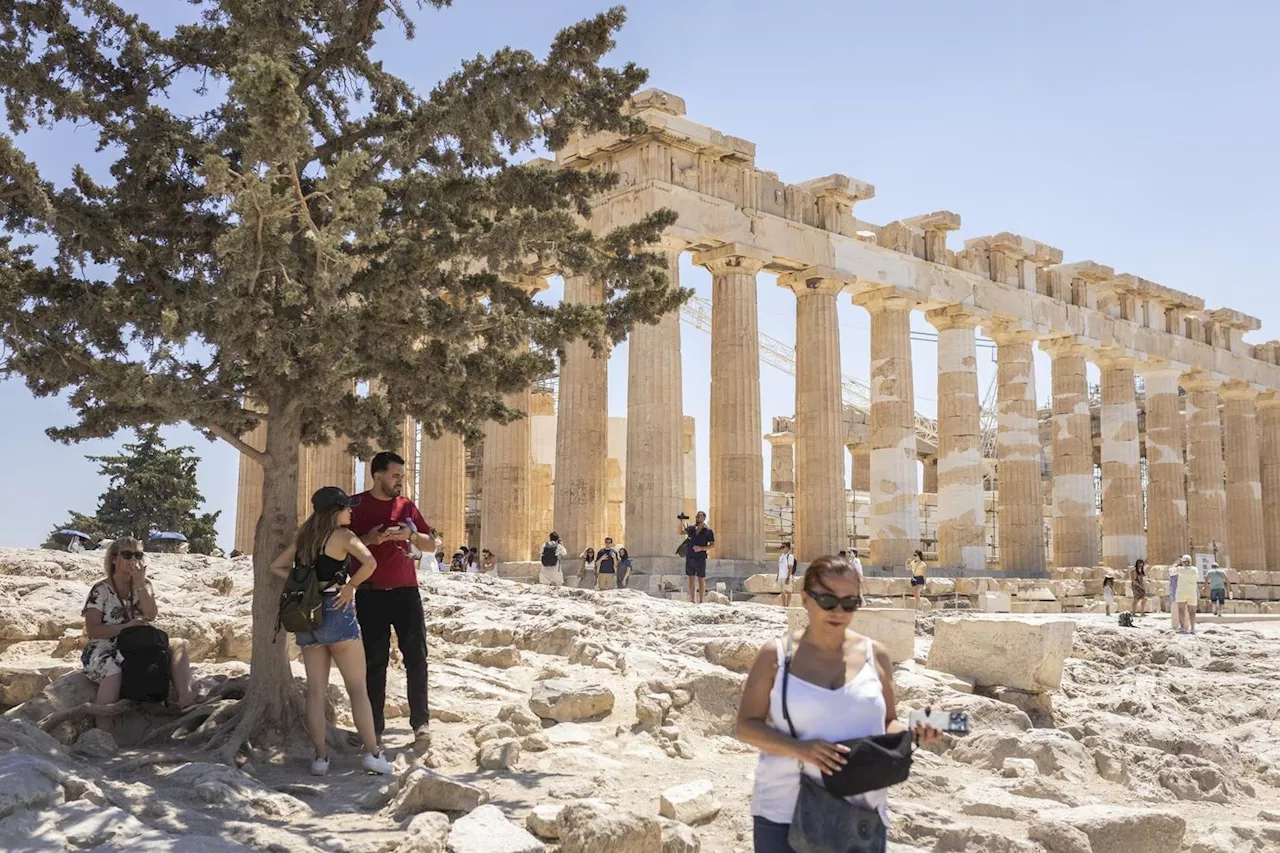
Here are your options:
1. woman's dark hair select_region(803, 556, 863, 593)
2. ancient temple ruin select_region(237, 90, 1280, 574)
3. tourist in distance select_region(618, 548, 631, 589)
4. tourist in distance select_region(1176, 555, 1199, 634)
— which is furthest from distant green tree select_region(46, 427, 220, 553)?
woman's dark hair select_region(803, 556, 863, 593)

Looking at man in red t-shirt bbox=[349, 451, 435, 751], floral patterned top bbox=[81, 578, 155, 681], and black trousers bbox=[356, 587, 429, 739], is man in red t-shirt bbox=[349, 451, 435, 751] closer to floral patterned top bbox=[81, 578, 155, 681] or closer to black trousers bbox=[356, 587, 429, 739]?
black trousers bbox=[356, 587, 429, 739]

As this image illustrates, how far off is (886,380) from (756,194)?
5831 millimetres

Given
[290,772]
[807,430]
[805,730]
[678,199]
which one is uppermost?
[678,199]

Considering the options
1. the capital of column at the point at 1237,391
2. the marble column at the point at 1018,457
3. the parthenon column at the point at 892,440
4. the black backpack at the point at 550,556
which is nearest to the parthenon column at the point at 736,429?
the parthenon column at the point at 892,440

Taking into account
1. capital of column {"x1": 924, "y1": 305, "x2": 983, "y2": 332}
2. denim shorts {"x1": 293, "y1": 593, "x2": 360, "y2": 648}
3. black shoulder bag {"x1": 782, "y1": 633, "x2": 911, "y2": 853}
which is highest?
capital of column {"x1": 924, "y1": 305, "x2": 983, "y2": 332}

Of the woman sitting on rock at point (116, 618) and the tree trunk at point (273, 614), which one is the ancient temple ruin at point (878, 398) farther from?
the woman sitting on rock at point (116, 618)

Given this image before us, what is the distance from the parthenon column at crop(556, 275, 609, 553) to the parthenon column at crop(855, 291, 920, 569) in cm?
751

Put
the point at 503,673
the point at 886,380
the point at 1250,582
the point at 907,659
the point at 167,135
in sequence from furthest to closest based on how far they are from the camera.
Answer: the point at 1250,582 → the point at 886,380 → the point at 907,659 → the point at 503,673 → the point at 167,135

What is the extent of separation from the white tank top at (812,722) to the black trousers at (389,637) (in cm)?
436

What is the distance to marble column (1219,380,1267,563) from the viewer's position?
3950 cm

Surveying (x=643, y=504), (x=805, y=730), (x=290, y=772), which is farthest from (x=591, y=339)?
(x=643, y=504)

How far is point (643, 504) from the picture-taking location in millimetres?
24281

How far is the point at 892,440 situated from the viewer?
29.3 m

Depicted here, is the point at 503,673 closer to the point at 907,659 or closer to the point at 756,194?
the point at 907,659
